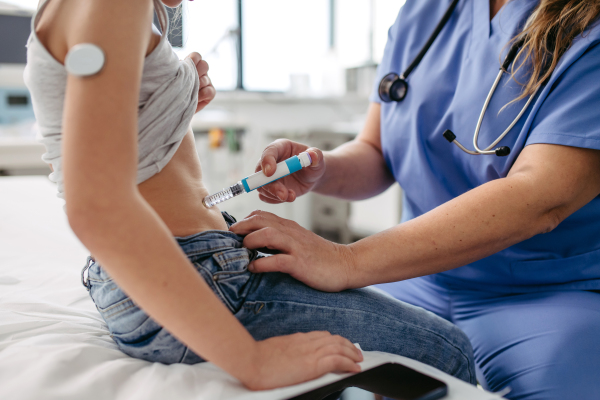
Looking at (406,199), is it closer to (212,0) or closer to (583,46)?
(583,46)

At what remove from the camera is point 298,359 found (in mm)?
540

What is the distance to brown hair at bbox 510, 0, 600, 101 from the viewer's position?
0.77m

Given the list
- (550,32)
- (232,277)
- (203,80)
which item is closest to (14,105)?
(203,80)

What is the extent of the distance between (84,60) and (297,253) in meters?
0.38

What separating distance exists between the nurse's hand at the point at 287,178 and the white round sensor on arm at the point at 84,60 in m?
0.33

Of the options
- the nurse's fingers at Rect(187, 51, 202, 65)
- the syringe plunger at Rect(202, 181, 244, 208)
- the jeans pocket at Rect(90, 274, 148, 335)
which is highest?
the nurse's fingers at Rect(187, 51, 202, 65)

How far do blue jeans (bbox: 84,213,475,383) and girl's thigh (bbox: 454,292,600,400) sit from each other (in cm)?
7

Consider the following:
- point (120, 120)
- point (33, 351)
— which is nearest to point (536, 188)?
point (120, 120)

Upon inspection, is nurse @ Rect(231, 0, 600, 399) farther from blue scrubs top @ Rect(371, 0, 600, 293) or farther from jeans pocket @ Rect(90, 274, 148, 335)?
jeans pocket @ Rect(90, 274, 148, 335)

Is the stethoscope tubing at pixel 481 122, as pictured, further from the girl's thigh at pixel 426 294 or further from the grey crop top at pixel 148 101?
the grey crop top at pixel 148 101

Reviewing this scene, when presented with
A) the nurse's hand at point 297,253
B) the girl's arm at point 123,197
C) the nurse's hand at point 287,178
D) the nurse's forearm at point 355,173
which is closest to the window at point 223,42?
the nurse's forearm at point 355,173

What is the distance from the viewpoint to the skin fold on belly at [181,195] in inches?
24.8

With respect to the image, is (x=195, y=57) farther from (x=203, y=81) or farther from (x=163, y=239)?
(x=163, y=239)

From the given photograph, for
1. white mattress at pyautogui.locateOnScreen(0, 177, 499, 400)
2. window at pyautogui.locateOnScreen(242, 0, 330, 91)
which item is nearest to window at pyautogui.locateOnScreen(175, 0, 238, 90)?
window at pyautogui.locateOnScreen(242, 0, 330, 91)
